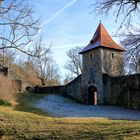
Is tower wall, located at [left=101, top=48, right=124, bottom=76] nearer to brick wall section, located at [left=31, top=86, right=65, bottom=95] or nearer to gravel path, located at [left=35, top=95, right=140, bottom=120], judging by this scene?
gravel path, located at [left=35, top=95, right=140, bottom=120]

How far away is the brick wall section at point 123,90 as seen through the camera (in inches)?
1166

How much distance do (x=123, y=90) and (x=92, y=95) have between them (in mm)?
6806

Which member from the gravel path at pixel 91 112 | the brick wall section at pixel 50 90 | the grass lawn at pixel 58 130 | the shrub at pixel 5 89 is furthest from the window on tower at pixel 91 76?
the grass lawn at pixel 58 130

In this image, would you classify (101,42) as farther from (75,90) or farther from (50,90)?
(50,90)

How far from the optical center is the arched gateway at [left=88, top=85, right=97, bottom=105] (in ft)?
121

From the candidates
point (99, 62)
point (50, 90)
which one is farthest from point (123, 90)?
point (50, 90)

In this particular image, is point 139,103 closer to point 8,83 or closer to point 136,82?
point 136,82

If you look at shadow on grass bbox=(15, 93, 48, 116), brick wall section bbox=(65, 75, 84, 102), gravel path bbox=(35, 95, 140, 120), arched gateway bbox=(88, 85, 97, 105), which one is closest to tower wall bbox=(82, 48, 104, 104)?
arched gateway bbox=(88, 85, 97, 105)

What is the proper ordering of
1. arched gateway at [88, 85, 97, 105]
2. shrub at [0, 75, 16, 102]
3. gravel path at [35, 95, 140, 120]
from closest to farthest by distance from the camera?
gravel path at [35, 95, 140, 120] < shrub at [0, 75, 16, 102] < arched gateway at [88, 85, 97, 105]

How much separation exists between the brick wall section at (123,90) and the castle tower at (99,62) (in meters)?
1.10

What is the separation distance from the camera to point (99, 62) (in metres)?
36.0

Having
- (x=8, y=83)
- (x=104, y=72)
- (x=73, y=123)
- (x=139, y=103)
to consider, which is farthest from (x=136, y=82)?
(x=73, y=123)

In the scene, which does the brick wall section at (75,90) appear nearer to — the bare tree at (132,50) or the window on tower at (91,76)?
the window on tower at (91,76)

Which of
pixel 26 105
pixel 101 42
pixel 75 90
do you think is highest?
pixel 101 42
